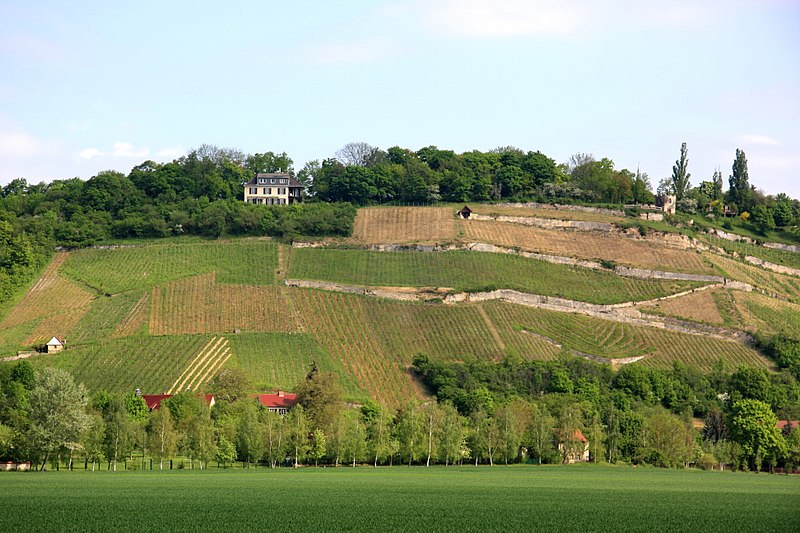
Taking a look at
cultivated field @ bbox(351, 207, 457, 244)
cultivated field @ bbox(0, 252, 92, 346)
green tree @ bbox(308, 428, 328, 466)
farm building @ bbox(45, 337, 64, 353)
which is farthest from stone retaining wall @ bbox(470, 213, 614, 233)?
green tree @ bbox(308, 428, 328, 466)

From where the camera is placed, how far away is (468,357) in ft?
367

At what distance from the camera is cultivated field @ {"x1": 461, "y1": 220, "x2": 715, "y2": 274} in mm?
142000

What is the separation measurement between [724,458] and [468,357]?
98.5 ft

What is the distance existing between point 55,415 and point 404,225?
82.9 metres

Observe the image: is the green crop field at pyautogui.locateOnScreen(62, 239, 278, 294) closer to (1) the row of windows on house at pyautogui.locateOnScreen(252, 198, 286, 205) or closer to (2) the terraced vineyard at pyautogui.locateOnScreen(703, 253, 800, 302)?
(1) the row of windows on house at pyautogui.locateOnScreen(252, 198, 286, 205)

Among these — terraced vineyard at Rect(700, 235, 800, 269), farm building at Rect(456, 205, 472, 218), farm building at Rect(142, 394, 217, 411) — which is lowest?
farm building at Rect(142, 394, 217, 411)

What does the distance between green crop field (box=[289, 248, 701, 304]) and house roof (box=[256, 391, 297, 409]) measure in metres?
31.6

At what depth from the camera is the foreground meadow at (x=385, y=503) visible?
38.6 metres

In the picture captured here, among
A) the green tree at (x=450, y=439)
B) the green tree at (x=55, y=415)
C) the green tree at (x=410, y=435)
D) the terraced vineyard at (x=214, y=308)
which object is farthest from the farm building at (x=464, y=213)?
the green tree at (x=55, y=415)

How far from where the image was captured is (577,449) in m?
89.2

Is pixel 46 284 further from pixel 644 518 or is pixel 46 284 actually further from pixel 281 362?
pixel 644 518

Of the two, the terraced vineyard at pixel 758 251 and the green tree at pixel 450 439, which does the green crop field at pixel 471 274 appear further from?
the green tree at pixel 450 439

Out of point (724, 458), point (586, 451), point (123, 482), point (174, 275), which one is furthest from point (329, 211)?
point (123, 482)

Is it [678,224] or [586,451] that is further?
[678,224]
